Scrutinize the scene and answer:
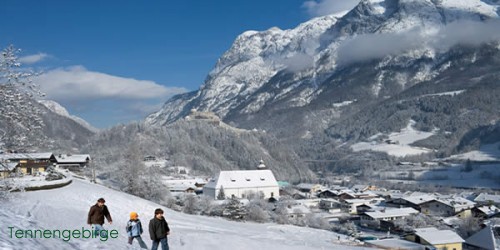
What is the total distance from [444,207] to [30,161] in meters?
73.4

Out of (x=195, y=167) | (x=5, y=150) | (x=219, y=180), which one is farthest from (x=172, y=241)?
(x=195, y=167)

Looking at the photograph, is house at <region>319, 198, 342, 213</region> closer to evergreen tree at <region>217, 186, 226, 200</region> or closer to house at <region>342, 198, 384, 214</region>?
house at <region>342, 198, 384, 214</region>

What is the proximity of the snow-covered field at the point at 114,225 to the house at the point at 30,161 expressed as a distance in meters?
2.12

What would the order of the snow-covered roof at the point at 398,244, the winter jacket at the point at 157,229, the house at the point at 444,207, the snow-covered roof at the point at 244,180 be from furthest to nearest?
the snow-covered roof at the point at 244,180, the house at the point at 444,207, the snow-covered roof at the point at 398,244, the winter jacket at the point at 157,229

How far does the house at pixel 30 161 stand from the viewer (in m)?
20.2

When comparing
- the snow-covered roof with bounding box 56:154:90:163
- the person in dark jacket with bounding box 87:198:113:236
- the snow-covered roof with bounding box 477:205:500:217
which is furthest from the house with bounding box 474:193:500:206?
the person in dark jacket with bounding box 87:198:113:236

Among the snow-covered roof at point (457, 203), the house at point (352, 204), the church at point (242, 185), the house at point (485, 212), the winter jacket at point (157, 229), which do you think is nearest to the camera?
the winter jacket at point (157, 229)

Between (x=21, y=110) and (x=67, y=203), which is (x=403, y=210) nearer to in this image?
(x=67, y=203)

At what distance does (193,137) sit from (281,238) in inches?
5857

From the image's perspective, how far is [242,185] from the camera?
330 ft

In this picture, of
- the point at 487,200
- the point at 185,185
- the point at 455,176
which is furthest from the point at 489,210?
the point at 455,176

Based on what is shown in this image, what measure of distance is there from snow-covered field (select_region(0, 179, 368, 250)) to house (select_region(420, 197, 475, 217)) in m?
51.4

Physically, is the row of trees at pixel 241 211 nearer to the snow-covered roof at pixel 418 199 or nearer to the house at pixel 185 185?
the house at pixel 185 185

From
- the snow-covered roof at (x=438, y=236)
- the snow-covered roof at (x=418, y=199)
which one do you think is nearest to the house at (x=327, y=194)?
the snow-covered roof at (x=418, y=199)
